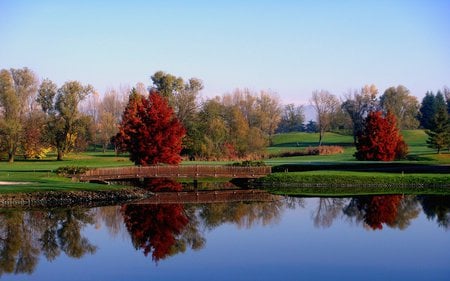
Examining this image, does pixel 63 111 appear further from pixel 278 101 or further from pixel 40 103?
pixel 278 101

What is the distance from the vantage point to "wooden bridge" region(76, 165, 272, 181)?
49969mm

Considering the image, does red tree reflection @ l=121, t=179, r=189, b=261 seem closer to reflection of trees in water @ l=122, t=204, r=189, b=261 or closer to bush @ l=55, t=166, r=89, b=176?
reflection of trees in water @ l=122, t=204, r=189, b=261

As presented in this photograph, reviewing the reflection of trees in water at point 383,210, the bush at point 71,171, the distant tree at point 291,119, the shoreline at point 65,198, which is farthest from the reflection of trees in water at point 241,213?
the distant tree at point 291,119

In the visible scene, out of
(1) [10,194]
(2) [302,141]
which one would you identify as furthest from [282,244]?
(2) [302,141]

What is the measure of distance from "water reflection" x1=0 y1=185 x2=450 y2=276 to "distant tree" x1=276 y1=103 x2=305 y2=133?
108 metres

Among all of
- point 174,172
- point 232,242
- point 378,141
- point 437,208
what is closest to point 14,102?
point 174,172

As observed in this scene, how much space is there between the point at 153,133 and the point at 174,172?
12.2 feet

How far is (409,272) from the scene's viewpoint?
65.8ft

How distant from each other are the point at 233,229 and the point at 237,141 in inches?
2058

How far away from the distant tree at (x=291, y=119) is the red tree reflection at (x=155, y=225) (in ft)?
372

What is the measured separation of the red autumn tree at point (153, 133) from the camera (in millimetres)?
50562

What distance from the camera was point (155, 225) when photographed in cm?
2997

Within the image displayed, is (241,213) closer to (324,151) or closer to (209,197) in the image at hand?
(209,197)

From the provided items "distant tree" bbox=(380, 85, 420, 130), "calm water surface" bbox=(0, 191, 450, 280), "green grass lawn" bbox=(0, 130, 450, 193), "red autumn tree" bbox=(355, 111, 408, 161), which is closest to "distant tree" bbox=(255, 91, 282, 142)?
"green grass lawn" bbox=(0, 130, 450, 193)
